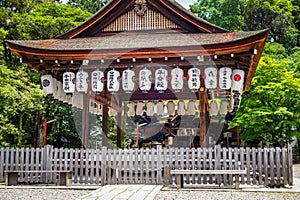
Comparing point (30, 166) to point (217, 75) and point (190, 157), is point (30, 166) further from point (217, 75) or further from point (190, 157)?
point (217, 75)

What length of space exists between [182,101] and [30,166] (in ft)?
23.3

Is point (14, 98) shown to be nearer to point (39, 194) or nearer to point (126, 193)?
point (39, 194)

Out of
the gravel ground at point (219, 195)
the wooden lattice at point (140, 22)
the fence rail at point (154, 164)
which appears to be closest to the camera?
the gravel ground at point (219, 195)

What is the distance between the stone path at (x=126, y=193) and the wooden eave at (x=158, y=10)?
556 cm

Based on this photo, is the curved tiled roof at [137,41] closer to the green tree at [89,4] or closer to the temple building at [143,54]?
the temple building at [143,54]

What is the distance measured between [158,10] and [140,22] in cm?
73

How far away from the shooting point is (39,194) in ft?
28.0

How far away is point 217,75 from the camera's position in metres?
10.8

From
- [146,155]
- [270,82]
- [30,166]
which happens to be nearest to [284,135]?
[270,82]

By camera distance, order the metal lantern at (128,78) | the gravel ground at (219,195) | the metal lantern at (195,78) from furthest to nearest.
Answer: the metal lantern at (128,78) → the metal lantern at (195,78) → the gravel ground at (219,195)

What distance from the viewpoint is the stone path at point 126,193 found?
7398 millimetres

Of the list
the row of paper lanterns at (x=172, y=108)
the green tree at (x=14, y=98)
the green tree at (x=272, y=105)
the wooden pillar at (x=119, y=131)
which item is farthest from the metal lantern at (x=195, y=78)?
the green tree at (x=272, y=105)

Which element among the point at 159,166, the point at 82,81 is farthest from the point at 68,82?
the point at 159,166

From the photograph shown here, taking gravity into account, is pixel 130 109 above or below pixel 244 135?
above
